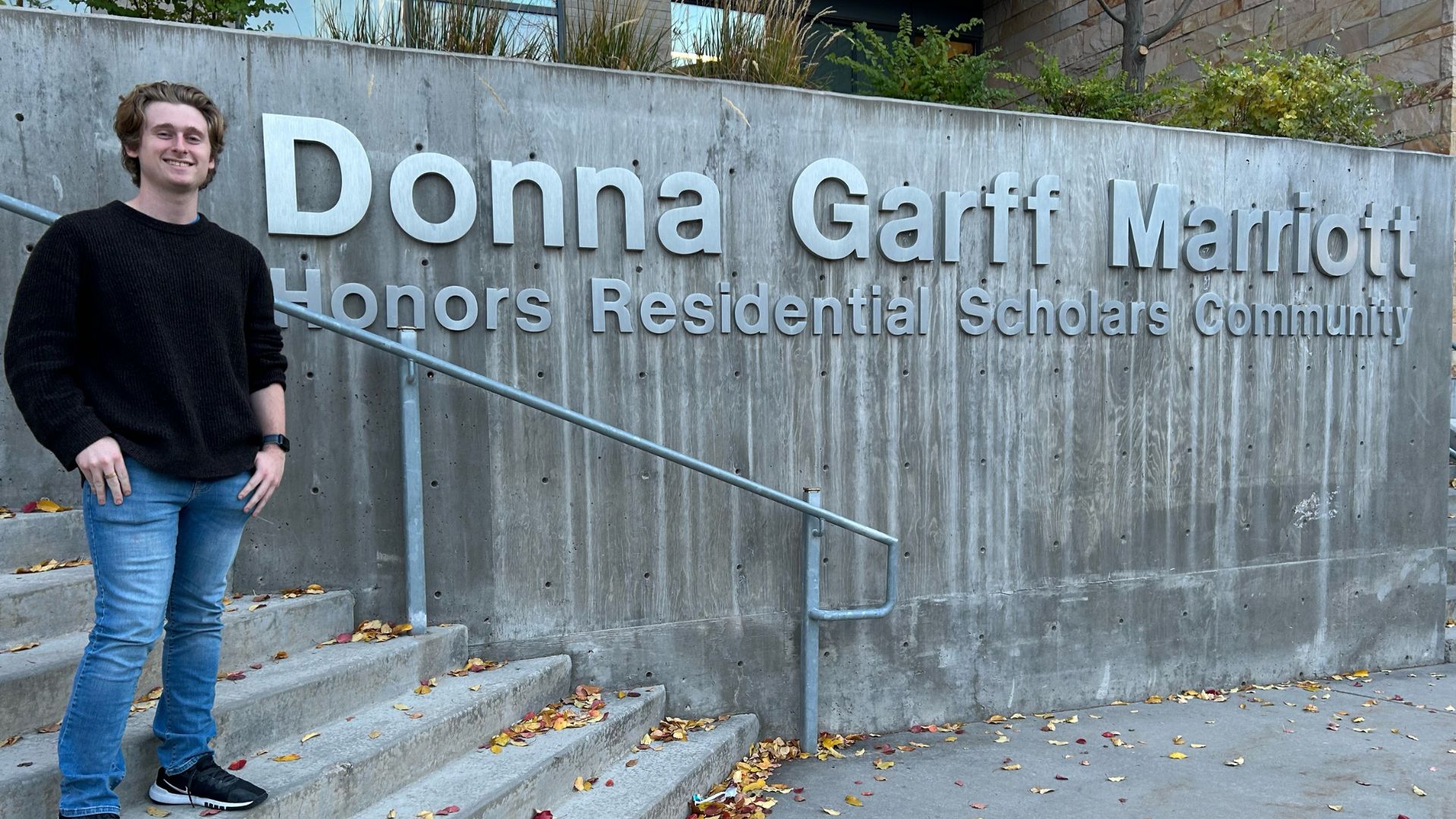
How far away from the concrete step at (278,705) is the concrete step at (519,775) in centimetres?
35

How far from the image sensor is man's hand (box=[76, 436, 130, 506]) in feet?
6.81

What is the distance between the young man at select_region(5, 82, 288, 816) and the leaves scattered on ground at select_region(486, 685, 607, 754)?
109 cm

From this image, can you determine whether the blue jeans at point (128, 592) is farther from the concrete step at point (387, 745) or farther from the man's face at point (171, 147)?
the man's face at point (171, 147)

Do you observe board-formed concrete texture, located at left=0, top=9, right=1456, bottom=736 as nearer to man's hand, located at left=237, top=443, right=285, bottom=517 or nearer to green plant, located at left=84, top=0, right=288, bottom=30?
green plant, located at left=84, top=0, right=288, bottom=30

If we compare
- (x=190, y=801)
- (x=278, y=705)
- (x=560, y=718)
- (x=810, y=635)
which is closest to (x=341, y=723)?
(x=278, y=705)

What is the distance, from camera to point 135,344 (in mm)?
2193

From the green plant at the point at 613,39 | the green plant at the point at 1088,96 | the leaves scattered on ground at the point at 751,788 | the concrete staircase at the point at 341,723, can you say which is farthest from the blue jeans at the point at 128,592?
the green plant at the point at 1088,96

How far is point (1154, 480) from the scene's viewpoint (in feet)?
16.8

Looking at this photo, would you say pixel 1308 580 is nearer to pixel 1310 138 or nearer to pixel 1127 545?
pixel 1127 545

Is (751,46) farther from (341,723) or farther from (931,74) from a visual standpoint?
(341,723)

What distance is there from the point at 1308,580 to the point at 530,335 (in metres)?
4.37

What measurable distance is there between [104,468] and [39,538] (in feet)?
4.76

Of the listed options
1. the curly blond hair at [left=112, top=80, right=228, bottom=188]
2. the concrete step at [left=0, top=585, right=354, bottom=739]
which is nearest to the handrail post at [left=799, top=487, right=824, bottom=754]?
the concrete step at [left=0, top=585, right=354, bottom=739]

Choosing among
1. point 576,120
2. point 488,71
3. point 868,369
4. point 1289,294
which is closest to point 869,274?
point 868,369
